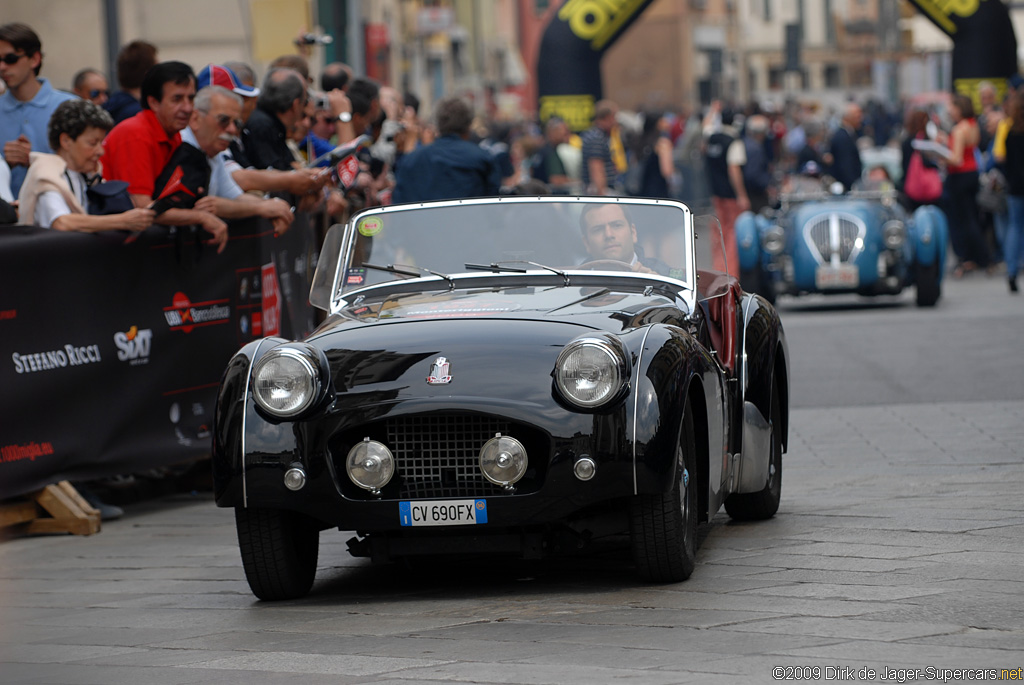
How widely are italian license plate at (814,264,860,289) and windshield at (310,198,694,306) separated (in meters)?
10.2

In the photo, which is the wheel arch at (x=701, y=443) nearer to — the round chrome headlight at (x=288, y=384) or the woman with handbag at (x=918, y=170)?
the round chrome headlight at (x=288, y=384)

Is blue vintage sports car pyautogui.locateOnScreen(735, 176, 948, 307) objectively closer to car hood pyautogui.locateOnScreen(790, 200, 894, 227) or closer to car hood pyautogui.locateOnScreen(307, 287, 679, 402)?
car hood pyautogui.locateOnScreen(790, 200, 894, 227)

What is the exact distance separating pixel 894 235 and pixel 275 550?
1237 centimetres

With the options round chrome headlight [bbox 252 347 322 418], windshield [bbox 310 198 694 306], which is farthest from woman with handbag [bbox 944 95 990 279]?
round chrome headlight [bbox 252 347 322 418]

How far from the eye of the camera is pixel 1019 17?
176 ft

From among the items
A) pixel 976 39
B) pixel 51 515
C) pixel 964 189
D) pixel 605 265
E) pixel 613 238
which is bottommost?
pixel 51 515

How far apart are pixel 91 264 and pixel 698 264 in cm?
313

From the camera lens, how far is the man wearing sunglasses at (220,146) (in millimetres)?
9352

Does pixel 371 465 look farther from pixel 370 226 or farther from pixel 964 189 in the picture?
pixel 964 189

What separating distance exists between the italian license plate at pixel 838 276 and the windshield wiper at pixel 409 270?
425 inches

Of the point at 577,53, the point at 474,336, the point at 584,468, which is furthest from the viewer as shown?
the point at 577,53

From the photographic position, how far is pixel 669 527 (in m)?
5.89

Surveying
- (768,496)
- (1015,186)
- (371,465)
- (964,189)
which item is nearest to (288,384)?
(371,465)

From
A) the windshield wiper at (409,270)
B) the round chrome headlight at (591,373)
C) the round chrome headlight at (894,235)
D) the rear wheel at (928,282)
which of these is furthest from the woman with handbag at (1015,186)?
the round chrome headlight at (591,373)
